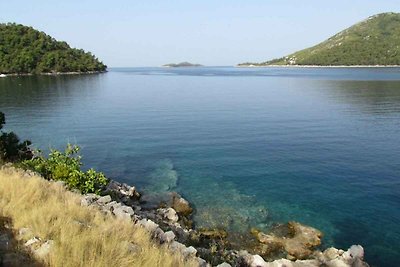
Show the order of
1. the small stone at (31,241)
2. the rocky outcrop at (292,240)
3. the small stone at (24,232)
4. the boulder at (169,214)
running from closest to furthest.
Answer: the small stone at (31,241) < the small stone at (24,232) < the rocky outcrop at (292,240) < the boulder at (169,214)

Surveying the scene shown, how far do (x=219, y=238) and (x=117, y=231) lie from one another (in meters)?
12.8

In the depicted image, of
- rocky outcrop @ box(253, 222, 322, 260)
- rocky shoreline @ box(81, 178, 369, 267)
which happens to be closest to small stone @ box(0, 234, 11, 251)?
rocky shoreline @ box(81, 178, 369, 267)

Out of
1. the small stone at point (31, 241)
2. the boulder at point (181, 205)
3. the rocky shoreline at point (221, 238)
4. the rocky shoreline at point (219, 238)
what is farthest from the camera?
the boulder at point (181, 205)

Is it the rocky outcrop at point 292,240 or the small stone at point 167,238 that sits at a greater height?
the small stone at point 167,238

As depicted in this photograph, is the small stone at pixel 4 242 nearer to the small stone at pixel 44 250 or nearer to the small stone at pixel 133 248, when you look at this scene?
the small stone at pixel 44 250

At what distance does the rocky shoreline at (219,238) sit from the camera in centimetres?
1880

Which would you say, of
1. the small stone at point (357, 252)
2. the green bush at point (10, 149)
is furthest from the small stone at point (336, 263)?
the green bush at point (10, 149)

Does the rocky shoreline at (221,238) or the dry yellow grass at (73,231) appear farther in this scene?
the rocky shoreline at (221,238)

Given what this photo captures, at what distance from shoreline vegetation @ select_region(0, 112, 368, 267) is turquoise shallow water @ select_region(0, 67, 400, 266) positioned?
2116 mm

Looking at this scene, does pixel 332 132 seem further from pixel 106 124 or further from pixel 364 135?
pixel 106 124

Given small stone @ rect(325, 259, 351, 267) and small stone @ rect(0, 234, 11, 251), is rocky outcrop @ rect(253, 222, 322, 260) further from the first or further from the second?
small stone @ rect(0, 234, 11, 251)

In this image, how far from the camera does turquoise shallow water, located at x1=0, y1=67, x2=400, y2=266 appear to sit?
92.6ft

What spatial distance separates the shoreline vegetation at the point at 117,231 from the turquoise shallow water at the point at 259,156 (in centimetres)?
212

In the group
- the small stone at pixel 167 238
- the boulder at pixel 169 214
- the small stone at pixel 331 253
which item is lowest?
the small stone at pixel 331 253
